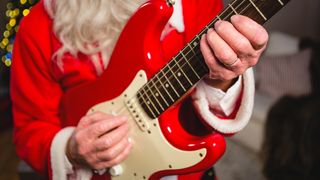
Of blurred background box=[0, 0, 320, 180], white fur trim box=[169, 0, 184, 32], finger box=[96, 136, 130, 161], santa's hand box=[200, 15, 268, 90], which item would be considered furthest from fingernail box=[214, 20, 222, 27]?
blurred background box=[0, 0, 320, 180]

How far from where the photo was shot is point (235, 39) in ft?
1.27

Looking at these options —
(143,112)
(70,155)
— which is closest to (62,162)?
(70,155)

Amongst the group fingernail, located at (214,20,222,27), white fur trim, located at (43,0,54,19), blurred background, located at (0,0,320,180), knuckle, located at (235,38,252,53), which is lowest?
blurred background, located at (0,0,320,180)

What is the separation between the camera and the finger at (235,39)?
39 centimetres

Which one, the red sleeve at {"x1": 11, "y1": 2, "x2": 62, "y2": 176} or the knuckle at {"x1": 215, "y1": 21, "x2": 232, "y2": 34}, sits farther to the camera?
the red sleeve at {"x1": 11, "y1": 2, "x2": 62, "y2": 176}

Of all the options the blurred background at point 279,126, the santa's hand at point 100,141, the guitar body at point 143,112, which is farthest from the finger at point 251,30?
the blurred background at point 279,126

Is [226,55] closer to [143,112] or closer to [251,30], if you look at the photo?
[251,30]

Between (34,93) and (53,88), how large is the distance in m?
0.03

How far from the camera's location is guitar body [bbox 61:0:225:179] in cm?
48

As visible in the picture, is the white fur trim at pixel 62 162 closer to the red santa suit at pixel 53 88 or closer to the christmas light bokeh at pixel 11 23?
the red santa suit at pixel 53 88

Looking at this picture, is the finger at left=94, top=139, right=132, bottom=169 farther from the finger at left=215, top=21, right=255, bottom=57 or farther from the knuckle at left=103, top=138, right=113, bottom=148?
the finger at left=215, top=21, right=255, bottom=57

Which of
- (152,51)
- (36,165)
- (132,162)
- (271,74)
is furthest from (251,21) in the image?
(271,74)

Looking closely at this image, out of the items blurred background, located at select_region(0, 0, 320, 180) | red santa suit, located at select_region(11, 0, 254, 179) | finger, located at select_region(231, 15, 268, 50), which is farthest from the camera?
blurred background, located at select_region(0, 0, 320, 180)

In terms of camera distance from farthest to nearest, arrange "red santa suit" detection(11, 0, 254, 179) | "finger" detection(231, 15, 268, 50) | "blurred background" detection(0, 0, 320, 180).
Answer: "blurred background" detection(0, 0, 320, 180)
"red santa suit" detection(11, 0, 254, 179)
"finger" detection(231, 15, 268, 50)
